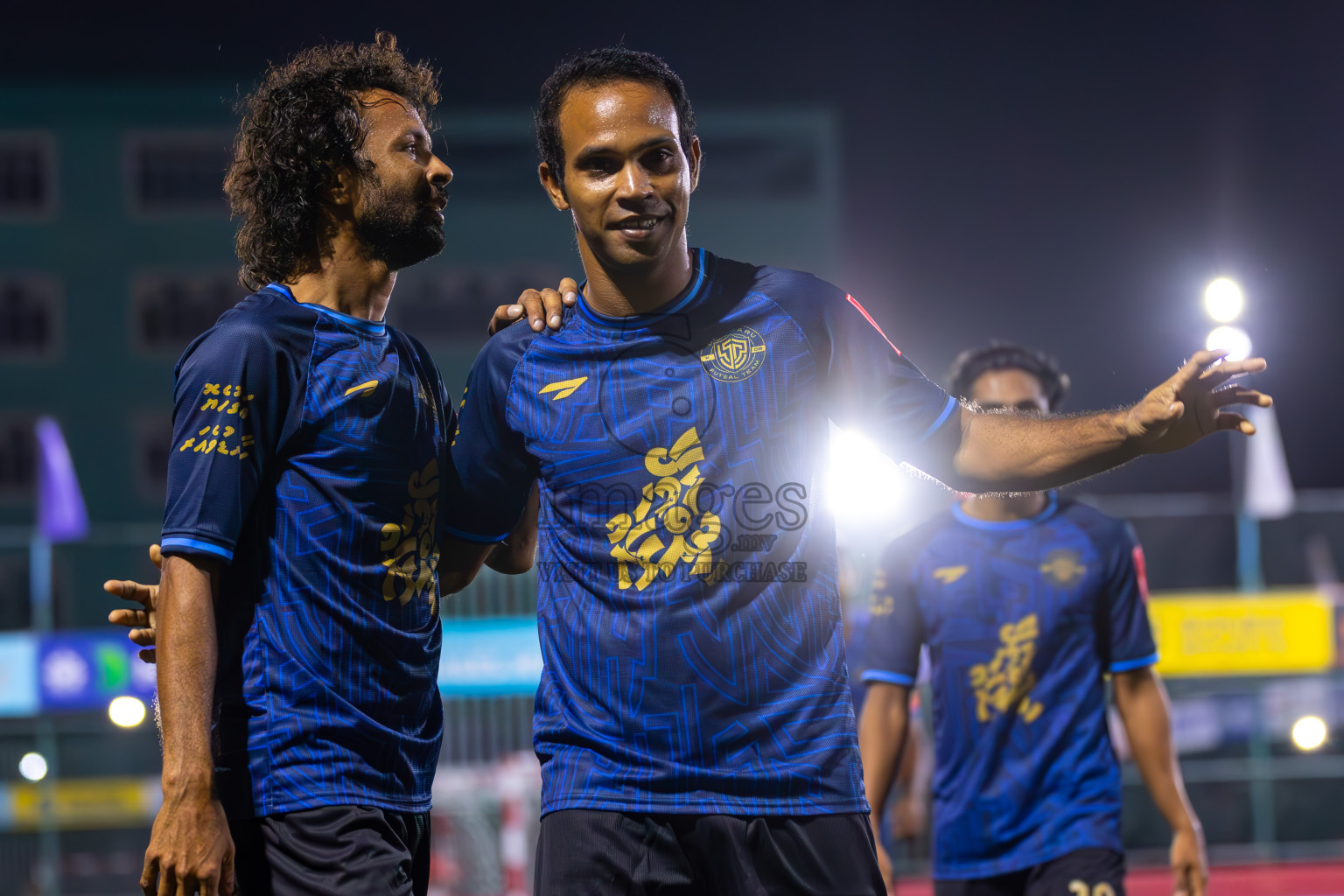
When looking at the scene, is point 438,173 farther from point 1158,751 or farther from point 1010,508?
point 1158,751

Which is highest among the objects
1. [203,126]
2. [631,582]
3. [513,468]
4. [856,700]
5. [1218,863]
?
[203,126]

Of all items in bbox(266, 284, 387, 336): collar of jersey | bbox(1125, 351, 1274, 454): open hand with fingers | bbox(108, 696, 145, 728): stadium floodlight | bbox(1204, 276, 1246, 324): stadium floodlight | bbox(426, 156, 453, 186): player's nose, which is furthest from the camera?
bbox(1204, 276, 1246, 324): stadium floodlight

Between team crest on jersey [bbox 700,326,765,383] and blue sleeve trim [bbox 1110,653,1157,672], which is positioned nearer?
team crest on jersey [bbox 700,326,765,383]

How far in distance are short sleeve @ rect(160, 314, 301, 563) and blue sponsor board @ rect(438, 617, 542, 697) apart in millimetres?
8309

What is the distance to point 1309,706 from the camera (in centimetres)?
1129

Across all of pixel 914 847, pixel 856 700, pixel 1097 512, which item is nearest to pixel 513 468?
pixel 1097 512

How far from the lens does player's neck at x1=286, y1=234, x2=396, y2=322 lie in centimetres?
308

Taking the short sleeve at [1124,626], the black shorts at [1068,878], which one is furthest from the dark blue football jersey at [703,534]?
the short sleeve at [1124,626]

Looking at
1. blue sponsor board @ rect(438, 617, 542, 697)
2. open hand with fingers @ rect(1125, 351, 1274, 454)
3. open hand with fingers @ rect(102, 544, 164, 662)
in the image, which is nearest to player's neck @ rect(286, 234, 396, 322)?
open hand with fingers @ rect(102, 544, 164, 662)

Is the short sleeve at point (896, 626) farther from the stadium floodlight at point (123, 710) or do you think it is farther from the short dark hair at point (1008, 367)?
the stadium floodlight at point (123, 710)

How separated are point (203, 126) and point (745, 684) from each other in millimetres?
35236

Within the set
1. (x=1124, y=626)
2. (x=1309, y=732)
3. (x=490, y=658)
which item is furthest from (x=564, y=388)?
(x=1309, y=732)

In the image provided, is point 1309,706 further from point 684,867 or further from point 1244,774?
point 684,867

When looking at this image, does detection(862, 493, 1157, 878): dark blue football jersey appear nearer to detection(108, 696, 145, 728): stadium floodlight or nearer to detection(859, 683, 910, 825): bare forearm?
detection(859, 683, 910, 825): bare forearm
